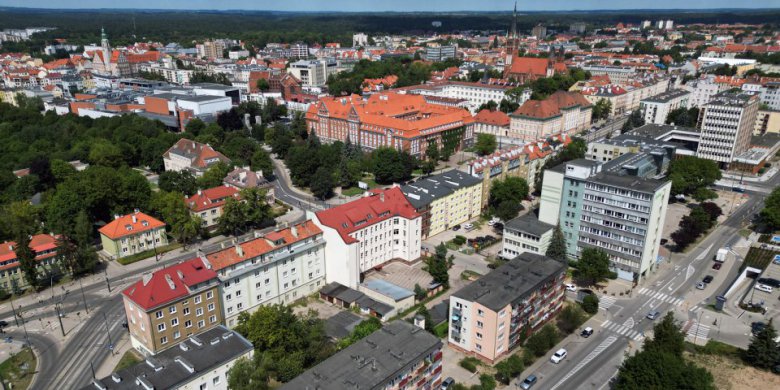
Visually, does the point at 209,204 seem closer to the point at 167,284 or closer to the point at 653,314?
the point at 167,284

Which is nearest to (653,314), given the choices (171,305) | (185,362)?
(185,362)

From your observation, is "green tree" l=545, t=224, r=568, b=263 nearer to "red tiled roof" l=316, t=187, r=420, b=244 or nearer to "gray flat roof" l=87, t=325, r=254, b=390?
"red tiled roof" l=316, t=187, r=420, b=244

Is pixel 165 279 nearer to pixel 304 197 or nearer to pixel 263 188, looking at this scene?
pixel 263 188

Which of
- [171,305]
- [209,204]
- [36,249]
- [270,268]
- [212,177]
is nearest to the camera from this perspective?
[171,305]

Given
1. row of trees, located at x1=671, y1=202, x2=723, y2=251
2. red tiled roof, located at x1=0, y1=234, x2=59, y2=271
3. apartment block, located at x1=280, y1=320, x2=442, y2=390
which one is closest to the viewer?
apartment block, located at x1=280, y1=320, x2=442, y2=390

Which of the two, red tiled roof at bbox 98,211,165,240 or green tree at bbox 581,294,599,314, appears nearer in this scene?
green tree at bbox 581,294,599,314

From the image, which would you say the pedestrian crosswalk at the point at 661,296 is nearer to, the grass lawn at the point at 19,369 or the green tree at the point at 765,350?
the green tree at the point at 765,350

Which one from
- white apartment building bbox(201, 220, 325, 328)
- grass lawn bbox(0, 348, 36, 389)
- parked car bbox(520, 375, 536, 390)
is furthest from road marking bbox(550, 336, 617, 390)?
grass lawn bbox(0, 348, 36, 389)

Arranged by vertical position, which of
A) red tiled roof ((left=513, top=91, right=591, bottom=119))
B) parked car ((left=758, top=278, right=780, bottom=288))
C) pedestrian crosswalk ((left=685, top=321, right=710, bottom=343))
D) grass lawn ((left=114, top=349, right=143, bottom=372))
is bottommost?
pedestrian crosswalk ((left=685, top=321, right=710, bottom=343))
